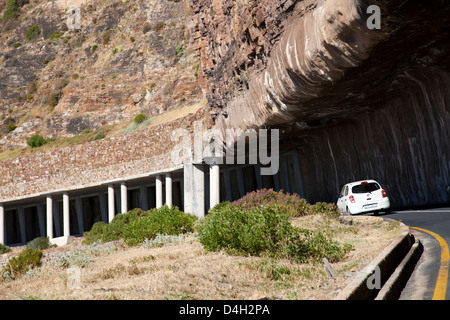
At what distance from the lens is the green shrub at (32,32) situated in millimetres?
88688

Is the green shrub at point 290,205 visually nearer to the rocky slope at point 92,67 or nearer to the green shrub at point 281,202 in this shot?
the green shrub at point 281,202

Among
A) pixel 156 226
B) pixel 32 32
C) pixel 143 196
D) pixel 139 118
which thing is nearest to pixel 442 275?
pixel 156 226

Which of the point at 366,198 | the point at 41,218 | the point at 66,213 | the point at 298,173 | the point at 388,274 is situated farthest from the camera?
the point at 41,218

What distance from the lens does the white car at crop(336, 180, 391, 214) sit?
66.8 ft

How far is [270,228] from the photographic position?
11.1m

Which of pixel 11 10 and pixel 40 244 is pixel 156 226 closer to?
pixel 40 244

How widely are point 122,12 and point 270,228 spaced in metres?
81.0

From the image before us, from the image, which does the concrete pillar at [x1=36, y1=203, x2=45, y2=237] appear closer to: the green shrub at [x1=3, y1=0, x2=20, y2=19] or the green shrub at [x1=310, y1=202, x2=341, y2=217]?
the green shrub at [x1=310, y1=202, x2=341, y2=217]

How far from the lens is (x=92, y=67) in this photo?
77.9m

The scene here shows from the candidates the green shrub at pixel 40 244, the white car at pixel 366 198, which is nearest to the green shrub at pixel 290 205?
the white car at pixel 366 198

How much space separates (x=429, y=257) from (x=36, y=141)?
62.1m

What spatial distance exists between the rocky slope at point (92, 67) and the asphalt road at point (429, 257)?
46840mm
